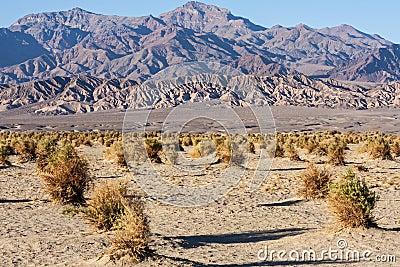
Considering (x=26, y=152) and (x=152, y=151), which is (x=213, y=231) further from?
(x=26, y=152)

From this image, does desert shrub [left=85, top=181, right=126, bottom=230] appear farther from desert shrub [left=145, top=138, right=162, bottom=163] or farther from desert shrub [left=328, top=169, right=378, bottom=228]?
desert shrub [left=145, top=138, right=162, bottom=163]

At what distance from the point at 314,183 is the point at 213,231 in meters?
5.58

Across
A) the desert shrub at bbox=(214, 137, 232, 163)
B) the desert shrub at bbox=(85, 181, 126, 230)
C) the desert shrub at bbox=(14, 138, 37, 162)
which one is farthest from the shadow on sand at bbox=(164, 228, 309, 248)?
the desert shrub at bbox=(14, 138, 37, 162)

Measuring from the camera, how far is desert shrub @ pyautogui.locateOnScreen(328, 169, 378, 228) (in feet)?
39.5

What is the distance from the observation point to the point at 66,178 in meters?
16.5

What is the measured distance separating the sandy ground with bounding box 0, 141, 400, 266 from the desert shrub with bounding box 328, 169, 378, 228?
0.80ft

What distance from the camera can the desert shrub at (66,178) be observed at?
16453 millimetres

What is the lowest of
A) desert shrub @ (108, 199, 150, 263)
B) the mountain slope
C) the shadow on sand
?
the shadow on sand

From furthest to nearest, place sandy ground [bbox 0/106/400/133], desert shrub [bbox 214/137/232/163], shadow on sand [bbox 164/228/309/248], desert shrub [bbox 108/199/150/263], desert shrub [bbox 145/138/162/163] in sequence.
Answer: sandy ground [bbox 0/106/400/133]
desert shrub [bbox 145/138/162/163]
desert shrub [bbox 214/137/232/163]
shadow on sand [bbox 164/228/309/248]
desert shrub [bbox 108/199/150/263]

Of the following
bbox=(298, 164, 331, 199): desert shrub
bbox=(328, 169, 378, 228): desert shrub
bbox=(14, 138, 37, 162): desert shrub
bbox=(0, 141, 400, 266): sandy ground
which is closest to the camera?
bbox=(0, 141, 400, 266): sandy ground

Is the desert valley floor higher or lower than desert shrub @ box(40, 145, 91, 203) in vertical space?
lower

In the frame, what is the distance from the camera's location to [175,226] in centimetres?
1452

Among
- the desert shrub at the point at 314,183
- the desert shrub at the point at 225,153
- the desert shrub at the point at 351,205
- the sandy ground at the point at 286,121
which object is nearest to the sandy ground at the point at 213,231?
the desert shrub at the point at 351,205

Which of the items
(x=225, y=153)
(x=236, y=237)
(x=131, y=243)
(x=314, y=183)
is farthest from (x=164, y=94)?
(x=131, y=243)
